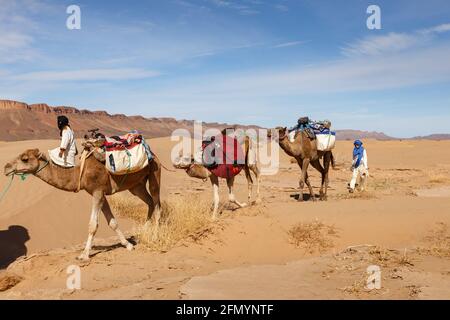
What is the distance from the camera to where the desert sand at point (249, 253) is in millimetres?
6047

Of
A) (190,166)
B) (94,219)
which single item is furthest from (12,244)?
(190,166)

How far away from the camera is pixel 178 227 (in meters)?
9.08

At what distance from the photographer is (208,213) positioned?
1002 cm

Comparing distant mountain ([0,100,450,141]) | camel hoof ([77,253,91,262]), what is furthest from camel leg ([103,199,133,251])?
distant mountain ([0,100,450,141])

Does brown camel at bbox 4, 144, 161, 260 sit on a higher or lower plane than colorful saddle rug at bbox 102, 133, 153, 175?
lower

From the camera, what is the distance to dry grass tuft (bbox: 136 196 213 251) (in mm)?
8539

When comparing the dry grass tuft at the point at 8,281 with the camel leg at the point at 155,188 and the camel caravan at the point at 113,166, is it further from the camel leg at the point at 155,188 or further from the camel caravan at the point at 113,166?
the camel leg at the point at 155,188

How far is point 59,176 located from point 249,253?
3933mm

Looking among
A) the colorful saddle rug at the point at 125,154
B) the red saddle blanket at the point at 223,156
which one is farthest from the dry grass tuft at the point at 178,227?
the colorful saddle rug at the point at 125,154

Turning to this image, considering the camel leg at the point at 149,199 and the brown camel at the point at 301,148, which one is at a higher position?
the brown camel at the point at 301,148

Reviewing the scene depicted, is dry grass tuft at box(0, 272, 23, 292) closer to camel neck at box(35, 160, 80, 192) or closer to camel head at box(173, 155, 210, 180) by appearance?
camel neck at box(35, 160, 80, 192)

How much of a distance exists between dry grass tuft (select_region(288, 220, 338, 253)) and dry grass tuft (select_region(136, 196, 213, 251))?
1.82 metres
